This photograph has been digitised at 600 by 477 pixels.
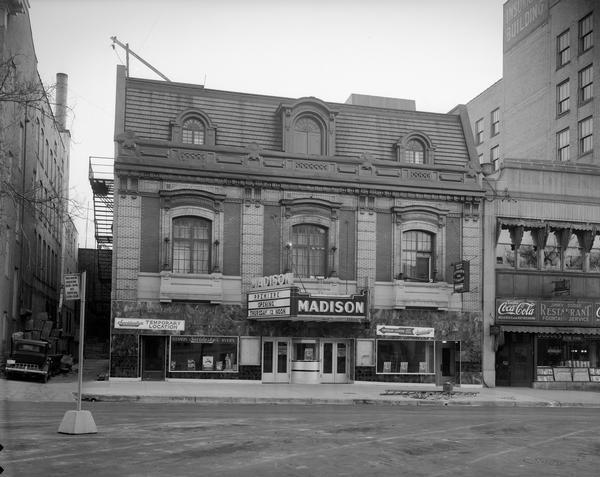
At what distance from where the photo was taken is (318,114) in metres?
33.9

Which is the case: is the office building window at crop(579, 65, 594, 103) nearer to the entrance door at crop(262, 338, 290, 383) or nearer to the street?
the entrance door at crop(262, 338, 290, 383)

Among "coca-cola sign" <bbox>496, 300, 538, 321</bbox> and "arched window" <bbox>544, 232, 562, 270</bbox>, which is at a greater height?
"arched window" <bbox>544, 232, 562, 270</bbox>

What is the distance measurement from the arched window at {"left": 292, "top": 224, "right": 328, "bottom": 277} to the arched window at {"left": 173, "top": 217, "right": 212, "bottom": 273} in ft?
12.0

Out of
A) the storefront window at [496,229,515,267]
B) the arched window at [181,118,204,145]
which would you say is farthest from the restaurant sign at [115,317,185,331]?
the storefront window at [496,229,515,267]

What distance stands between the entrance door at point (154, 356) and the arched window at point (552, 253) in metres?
17.2

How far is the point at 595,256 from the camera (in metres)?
35.4

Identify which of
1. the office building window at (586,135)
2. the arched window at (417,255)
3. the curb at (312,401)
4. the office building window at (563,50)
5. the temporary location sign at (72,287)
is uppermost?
the office building window at (563,50)

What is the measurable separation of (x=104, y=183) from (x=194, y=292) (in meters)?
7.23

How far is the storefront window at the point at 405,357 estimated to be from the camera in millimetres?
32781

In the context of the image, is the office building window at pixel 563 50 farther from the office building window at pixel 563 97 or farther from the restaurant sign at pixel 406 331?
the restaurant sign at pixel 406 331

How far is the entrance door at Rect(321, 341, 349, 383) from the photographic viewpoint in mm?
32375

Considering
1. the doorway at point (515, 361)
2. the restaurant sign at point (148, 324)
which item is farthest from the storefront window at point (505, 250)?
the restaurant sign at point (148, 324)

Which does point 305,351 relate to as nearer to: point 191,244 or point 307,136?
point 191,244

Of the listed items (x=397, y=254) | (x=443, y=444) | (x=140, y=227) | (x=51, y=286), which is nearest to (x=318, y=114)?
(x=397, y=254)
